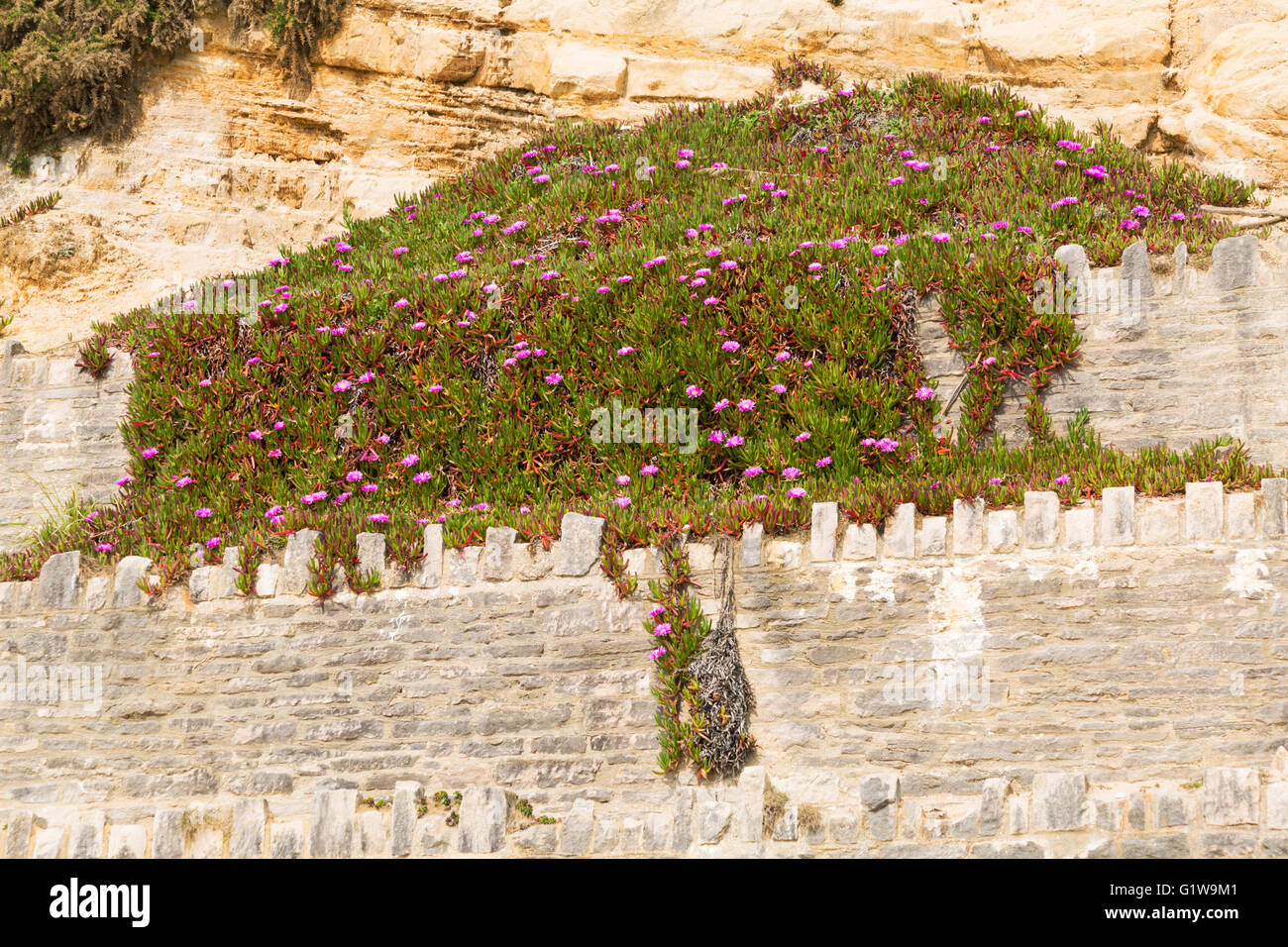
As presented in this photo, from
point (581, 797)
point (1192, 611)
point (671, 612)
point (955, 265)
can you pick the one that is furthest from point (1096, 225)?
point (581, 797)

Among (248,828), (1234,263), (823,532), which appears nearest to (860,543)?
(823,532)

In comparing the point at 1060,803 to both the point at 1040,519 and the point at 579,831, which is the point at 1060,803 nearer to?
the point at 1040,519

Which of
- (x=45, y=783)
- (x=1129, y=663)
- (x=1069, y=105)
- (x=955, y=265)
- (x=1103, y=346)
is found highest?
(x=1069, y=105)

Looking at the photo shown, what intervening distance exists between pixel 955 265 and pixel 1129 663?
3.47 m

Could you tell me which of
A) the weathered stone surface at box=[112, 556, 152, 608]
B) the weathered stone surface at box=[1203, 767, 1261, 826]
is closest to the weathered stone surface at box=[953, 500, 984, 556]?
the weathered stone surface at box=[1203, 767, 1261, 826]

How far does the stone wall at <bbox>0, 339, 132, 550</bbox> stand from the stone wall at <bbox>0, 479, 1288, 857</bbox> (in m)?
1.96

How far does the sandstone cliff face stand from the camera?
12758 millimetres

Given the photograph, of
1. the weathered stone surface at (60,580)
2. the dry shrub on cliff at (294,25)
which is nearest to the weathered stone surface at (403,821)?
the weathered stone surface at (60,580)

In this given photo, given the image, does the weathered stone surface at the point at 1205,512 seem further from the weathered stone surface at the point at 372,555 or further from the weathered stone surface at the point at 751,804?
the weathered stone surface at the point at 372,555

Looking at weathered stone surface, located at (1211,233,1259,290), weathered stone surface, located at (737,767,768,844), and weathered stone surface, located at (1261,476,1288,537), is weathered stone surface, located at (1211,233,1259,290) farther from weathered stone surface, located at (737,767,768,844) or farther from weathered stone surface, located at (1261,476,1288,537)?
weathered stone surface, located at (737,767,768,844)

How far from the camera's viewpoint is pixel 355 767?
7.57 meters

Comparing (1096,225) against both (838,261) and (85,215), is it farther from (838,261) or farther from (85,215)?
(85,215)

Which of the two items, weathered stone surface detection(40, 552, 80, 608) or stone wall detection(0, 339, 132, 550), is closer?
weathered stone surface detection(40, 552, 80, 608)

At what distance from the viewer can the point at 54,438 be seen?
10445 millimetres
